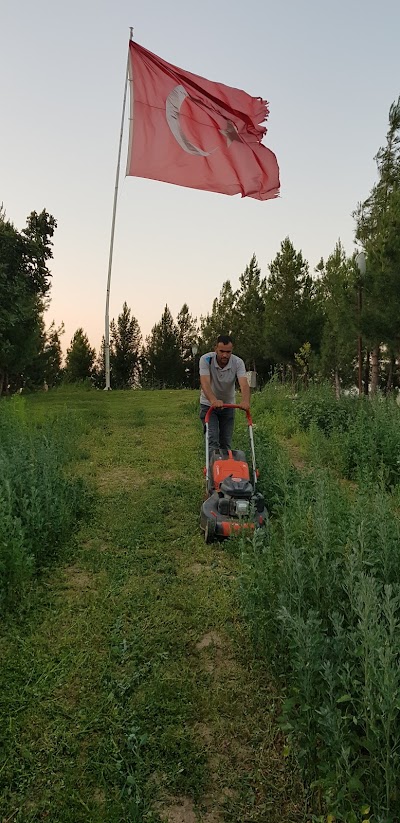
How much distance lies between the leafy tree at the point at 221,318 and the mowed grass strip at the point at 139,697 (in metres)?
39.9

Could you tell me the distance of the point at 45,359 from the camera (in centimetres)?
3816

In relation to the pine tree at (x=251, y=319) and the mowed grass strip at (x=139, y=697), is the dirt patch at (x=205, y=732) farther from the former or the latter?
the pine tree at (x=251, y=319)

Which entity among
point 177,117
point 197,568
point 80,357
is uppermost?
point 177,117

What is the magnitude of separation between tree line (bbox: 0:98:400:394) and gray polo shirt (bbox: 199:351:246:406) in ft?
30.8

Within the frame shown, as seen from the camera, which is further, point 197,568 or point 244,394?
point 244,394

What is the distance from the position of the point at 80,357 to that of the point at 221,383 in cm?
5446

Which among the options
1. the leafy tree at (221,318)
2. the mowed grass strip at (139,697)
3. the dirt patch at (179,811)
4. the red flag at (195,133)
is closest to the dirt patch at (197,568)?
the mowed grass strip at (139,697)

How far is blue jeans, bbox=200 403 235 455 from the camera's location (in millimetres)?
6523

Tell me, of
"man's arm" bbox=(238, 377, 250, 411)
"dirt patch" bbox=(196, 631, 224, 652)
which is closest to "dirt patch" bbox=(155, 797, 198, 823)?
"dirt patch" bbox=(196, 631, 224, 652)

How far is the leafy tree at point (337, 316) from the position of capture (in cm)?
2312

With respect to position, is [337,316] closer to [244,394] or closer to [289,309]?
[289,309]

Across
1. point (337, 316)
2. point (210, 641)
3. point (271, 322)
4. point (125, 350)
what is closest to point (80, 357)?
point (125, 350)

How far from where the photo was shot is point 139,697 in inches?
118

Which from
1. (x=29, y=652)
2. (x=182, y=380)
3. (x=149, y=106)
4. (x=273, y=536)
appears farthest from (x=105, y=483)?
(x=182, y=380)
